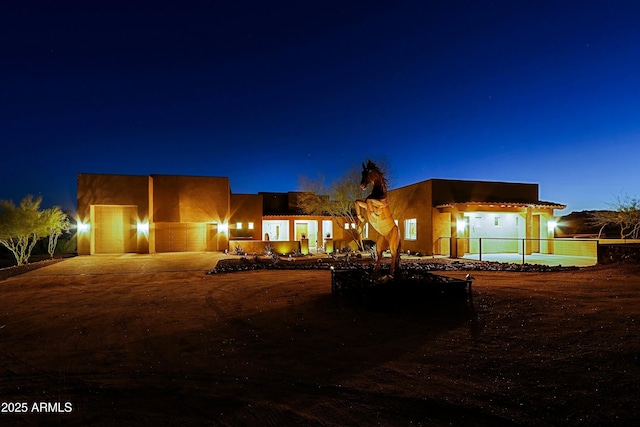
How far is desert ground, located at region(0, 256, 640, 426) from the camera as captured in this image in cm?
324

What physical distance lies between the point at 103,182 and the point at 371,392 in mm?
20537

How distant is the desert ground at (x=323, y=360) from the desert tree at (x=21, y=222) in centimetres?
1268

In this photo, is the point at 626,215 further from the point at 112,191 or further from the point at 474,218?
the point at 112,191

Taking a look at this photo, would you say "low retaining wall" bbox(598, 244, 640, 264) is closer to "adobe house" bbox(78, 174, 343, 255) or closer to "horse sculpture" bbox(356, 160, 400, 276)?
"horse sculpture" bbox(356, 160, 400, 276)

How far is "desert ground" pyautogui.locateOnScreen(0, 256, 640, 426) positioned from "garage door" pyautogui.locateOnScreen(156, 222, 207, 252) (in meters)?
13.9

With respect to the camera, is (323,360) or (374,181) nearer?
(323,360)

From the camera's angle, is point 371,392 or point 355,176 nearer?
point 371,392

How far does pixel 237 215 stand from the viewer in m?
25.4

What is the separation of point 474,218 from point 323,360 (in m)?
18.2

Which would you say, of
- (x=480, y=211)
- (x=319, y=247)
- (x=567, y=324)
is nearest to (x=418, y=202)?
(x=480, y=211)

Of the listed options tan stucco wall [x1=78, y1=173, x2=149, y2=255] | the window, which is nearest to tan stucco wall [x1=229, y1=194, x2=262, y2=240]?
tan stucco wall [x1=78, y1=173, x2=149, y2=255]

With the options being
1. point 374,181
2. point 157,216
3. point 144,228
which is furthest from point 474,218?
point 144,228

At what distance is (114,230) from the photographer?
2080 centimetres

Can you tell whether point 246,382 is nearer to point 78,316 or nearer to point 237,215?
point 78,316
